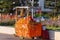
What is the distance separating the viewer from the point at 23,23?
13477 mm

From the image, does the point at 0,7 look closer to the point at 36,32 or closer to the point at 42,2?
the point at 42,2

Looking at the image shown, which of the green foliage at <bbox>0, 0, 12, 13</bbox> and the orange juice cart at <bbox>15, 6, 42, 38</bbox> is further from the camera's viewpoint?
the green foliage at <bbox>0, 0, 12, 13</bbox>

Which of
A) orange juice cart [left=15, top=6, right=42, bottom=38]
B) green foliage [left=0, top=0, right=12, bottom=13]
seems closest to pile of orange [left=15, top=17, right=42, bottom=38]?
orange juice cart [left=15, top=6, right=42, bottom=38]

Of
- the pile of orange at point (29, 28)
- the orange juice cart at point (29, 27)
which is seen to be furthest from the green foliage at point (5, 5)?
the pile of orange at point (29, 28)

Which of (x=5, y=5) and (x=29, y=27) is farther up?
(x=29, y=27)

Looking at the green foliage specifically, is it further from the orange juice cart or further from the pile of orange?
the pile of orange

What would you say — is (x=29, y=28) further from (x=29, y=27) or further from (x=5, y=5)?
(x=5, y=5)

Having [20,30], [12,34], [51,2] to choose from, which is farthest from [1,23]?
[51,2]

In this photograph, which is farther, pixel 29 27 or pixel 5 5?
pixel 5 5

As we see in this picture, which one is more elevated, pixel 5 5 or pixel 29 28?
pixel 29 28

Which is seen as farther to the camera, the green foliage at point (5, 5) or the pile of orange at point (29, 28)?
the green foliage at point (5, 5)

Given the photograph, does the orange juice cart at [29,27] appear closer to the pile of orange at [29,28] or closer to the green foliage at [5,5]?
the pile of orange at [29,28]

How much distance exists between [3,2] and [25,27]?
10.9m

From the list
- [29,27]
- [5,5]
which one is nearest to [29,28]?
[29,27]
